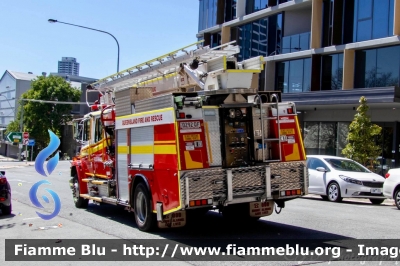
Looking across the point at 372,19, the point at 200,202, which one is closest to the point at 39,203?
the point at 200,202

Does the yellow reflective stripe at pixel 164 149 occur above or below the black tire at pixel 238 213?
above

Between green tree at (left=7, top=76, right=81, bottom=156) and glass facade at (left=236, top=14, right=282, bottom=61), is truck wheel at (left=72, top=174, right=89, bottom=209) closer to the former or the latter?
glass facade at (left=236, top=14, right=282, bottom=61)

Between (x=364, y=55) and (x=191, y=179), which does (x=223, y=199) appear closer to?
(x=191, y=179)

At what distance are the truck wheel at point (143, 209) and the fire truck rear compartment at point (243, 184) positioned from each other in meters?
1.52

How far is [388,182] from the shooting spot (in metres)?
14.6

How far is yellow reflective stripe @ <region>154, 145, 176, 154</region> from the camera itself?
335 inches

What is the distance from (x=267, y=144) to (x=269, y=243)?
1.99m

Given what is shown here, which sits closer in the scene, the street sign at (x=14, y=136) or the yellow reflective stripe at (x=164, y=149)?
the yellow reflective stripe at (x=164, y=149)

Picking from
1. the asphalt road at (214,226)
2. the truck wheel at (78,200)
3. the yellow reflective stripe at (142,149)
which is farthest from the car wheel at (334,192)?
the yellow reflective stripe at (142,149)

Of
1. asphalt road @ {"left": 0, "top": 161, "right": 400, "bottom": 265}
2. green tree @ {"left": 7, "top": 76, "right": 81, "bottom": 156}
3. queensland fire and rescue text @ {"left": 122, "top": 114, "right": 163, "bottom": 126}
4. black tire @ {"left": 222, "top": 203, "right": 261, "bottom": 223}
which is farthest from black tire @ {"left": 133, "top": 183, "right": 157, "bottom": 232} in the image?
green tree @ {"left": 7, "top": 76, "right": 81, "bottom": 156}

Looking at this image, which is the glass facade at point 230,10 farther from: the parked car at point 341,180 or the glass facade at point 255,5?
the parked car at point 341,180

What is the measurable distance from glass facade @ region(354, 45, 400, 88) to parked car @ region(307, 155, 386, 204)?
9.35 meters

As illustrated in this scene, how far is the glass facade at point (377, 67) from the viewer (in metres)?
24.4

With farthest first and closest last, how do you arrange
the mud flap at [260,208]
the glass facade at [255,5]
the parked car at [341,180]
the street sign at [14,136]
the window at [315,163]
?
1. the street sign at [14,136]
2. the glass facade at [255,5]
3. the window at [315,163]
4. the parked car at [341,180]
5. the mud flap at [260,208]
